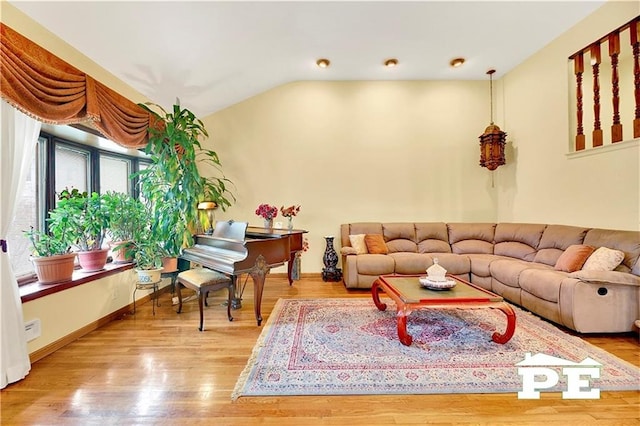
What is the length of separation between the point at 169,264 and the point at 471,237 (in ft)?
14.4

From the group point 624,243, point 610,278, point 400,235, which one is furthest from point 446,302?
point 400,235

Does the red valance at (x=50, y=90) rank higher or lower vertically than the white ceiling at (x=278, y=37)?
lower

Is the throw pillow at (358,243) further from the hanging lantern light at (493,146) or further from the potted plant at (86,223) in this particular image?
the potted plant at (86,223)

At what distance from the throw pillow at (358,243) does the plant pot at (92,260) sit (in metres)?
3.12

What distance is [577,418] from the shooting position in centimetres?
152

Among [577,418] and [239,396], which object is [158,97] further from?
[577,418]

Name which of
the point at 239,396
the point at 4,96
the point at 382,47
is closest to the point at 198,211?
the point at 4,96

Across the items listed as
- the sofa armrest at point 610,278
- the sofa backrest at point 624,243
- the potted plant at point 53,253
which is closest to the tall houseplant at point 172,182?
the potted plant at point 53,253

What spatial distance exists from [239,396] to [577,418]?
6.31ft

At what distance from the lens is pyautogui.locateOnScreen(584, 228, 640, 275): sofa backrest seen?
2.61m

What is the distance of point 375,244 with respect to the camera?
167 inches

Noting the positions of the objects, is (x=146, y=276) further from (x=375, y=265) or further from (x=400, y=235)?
(x=400, y=235)

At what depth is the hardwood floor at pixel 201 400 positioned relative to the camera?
154cm

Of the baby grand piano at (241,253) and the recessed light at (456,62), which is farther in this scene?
the recessed light at (456,62)
